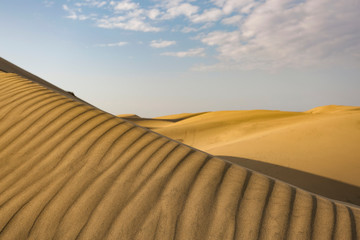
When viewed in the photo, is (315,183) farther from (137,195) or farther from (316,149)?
(137,195)

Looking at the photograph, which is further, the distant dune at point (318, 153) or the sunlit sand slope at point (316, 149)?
the sunlit sand slope at point (316, 149)

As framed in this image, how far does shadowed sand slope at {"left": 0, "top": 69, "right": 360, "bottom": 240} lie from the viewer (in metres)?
1.32

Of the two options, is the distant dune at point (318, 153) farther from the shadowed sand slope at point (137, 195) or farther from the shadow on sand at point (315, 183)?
the shadowed sand slope at point (137, 195)

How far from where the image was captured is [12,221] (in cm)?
137

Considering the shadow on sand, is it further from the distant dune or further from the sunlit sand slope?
the sunlit sand slope

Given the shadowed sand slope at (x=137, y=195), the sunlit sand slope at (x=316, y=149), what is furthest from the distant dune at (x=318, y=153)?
the shadowed sand slope at (x=137, y=195)

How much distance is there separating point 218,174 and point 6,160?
148 cm

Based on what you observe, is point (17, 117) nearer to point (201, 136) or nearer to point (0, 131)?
point (0, 131)

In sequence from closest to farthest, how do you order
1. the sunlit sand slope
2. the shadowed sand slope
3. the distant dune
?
the shadowed sand slope, the distant dune, the sunlit sand slope

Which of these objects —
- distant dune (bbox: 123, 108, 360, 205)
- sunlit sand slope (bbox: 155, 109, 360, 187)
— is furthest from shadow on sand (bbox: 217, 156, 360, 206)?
sunlit sand slope (bbox: 155, 109, 360, 187)

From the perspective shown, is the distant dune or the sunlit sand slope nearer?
the distant dune

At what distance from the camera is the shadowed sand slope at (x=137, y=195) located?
1320 millimetres

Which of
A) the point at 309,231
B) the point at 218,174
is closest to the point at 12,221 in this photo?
the point at 218,174

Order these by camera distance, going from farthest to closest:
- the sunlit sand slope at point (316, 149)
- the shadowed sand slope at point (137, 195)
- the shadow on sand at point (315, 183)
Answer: the sunlit sand slope at point (316, 149) < the shadow on sand at point (315, 183) < the shadowed sand slope at point (137, 195)
